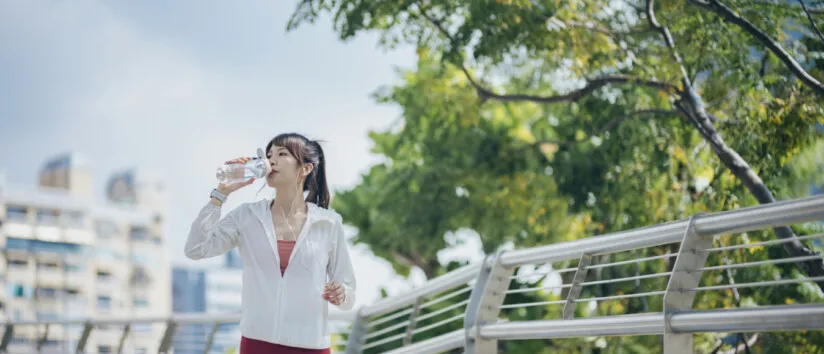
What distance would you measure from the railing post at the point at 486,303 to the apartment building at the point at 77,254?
84453 mm

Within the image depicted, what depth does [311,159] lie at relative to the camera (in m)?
5.17

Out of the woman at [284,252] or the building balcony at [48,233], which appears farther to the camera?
the building balcony at [48,233]

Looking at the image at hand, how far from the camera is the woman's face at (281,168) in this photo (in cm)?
507

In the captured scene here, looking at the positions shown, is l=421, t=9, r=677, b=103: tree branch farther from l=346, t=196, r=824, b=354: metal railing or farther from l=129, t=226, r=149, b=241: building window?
l=129, t=226, r=149, b=241: building window

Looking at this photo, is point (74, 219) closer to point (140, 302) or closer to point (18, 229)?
point (18, 229)

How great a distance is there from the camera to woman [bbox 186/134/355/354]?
4.91 m

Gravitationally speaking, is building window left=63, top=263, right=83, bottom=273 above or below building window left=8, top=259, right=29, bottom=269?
below

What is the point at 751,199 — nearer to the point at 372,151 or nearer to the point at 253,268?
the point at 253,268

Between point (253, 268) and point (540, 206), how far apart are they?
13138 mm

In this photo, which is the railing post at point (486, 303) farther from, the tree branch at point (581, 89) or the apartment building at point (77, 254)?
the apartment building at point (77, 254)

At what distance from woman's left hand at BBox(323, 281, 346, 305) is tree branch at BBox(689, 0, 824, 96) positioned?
15.8 feet

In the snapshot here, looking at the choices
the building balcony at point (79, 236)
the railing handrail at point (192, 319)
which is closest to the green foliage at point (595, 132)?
the railing handrail at point (192, 319)

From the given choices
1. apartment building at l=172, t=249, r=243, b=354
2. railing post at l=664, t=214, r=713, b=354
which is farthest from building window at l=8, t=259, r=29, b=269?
railing post at l=664, t=214, r=713, b=354

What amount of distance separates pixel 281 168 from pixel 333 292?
56cm
